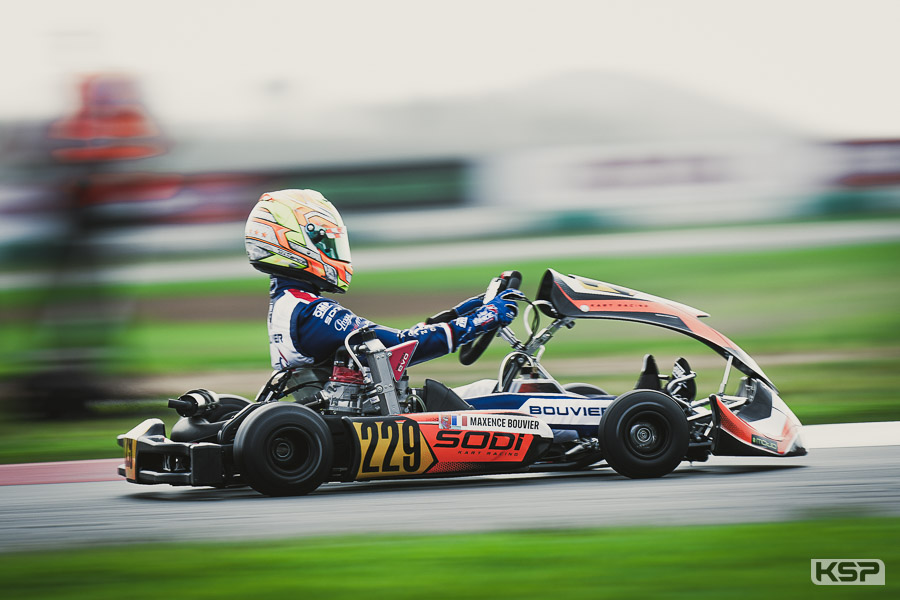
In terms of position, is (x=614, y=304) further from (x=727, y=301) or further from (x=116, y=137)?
(x=727, y=301)

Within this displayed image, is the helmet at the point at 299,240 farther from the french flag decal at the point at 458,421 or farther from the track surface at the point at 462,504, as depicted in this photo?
the track surface at the point at 462,504

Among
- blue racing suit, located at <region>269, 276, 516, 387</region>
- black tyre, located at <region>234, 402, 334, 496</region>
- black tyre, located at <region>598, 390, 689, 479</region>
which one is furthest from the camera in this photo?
blue racing suit, located at <region>269, 276, 516, 387</region>

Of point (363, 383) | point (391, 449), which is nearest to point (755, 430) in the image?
point (391, 449)

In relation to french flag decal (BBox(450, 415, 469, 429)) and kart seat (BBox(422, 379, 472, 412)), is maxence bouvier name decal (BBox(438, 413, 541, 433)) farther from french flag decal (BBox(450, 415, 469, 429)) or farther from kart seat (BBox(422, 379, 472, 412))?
kart seat (BBox(422, 379, 472, 412))

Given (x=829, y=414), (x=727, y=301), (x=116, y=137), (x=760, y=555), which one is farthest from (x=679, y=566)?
(x=727, y=301)

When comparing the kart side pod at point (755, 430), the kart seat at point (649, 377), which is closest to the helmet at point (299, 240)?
the kart seat at point (649, 377)

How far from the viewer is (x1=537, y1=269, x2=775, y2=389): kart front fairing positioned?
6020mm

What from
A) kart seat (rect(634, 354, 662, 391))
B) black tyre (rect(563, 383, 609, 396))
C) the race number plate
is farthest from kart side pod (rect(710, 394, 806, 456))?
the race number plate

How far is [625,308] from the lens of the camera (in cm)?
603

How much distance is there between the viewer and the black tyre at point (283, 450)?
17.2 feet

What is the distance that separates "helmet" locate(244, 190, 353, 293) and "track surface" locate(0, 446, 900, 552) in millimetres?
1094

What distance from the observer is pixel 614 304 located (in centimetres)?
604

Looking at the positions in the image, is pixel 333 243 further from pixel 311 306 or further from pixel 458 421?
pixel 458 421

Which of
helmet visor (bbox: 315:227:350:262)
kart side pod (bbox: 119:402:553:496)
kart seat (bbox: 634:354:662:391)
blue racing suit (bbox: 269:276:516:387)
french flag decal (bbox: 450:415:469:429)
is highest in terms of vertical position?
helmet visor (bbox: 315:227:350:262)
